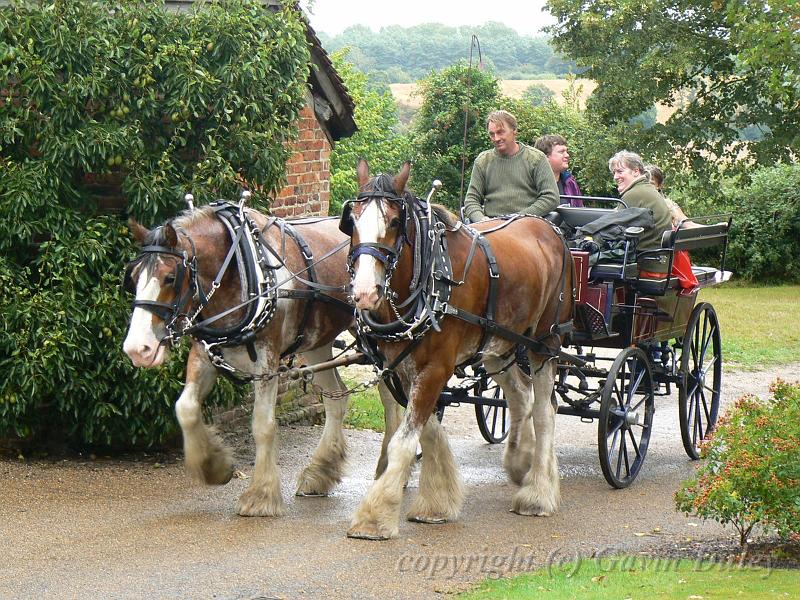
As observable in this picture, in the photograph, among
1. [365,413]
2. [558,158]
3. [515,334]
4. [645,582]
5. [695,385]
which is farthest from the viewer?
[365,413]

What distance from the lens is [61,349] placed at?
24.9ft

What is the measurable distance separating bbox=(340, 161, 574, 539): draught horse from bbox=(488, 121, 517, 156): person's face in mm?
874

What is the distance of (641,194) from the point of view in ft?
28.0

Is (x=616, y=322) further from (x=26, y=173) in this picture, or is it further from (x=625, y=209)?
(x=26, y=173)

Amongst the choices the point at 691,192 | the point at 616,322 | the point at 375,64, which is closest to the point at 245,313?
the point at 616,322

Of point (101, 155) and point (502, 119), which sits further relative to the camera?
point (502, 119)

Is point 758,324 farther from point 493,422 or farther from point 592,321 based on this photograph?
point 592,321

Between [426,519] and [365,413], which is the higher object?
[426,519]

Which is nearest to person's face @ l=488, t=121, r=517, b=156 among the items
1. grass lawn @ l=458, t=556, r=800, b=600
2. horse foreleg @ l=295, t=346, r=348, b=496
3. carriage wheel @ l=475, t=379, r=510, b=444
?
carriage wheel @ l=475, t=379, r=510, b=444

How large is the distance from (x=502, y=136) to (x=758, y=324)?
1082cm

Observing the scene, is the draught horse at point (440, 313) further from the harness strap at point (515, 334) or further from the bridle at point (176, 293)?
the bridle at point (176, 293)

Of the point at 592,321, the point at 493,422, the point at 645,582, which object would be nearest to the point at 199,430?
the point at 645,582

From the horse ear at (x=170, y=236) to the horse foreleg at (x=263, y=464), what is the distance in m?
1.06

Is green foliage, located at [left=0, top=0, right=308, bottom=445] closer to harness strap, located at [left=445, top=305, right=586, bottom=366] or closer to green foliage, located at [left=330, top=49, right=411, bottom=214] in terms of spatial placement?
harness strap, located at [left=445, top=305, right=586, bottom=366]
